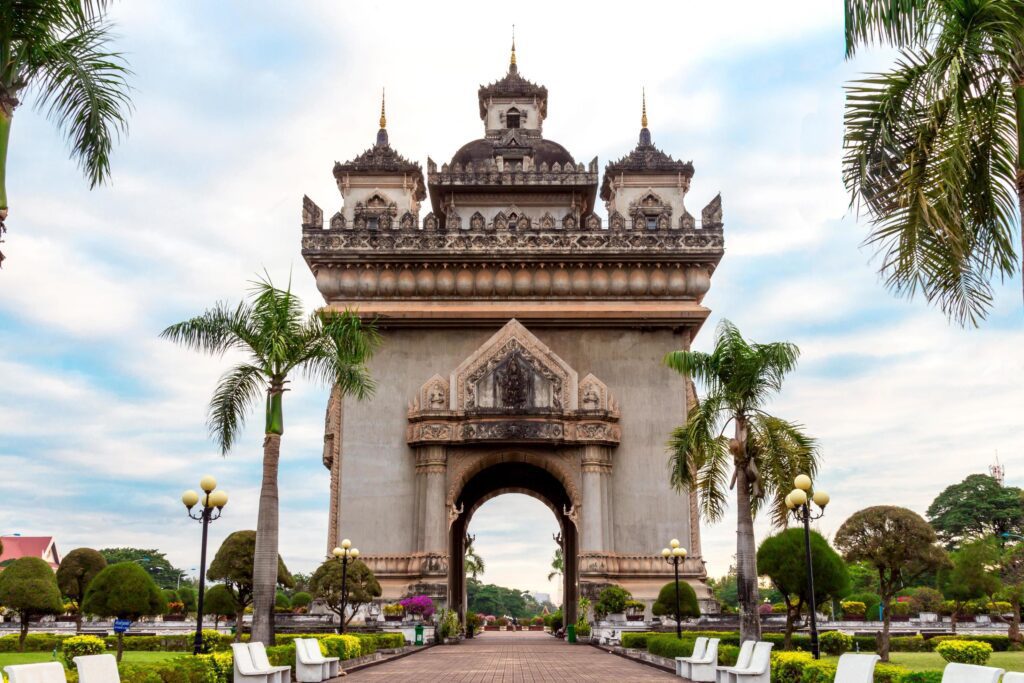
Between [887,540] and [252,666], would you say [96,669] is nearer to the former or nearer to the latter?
[252,666]

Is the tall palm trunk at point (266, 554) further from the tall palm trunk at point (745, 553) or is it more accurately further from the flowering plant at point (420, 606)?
the flowering plant at point (420, 606)

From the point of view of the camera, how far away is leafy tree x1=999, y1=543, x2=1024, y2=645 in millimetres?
31031

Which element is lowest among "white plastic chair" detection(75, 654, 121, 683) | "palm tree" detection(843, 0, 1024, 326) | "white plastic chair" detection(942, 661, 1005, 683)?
"white plastic chair" detection(75, 654, 121, 683)

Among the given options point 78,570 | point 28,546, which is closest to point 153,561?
point 28,546

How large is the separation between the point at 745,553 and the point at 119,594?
16.6 metres

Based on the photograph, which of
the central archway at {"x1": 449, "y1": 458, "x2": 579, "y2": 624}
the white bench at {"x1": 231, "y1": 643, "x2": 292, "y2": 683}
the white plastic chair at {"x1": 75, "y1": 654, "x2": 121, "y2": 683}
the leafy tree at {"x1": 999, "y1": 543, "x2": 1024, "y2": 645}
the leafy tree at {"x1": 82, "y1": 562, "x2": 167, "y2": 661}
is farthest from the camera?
the central archway at {"x1": 449, "y1": 458, "x2": 579, "y2": 624}

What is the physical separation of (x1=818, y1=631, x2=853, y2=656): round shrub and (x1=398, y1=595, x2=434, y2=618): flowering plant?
11447 millimetres

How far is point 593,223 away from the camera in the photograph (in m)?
34.9

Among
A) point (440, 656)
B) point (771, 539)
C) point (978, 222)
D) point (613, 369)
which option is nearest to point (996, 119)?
point (978, 222)

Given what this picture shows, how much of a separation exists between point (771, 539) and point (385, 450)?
13.7 m

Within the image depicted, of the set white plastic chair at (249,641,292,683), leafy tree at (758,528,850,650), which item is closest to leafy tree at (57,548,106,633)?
leafy tree at (758,528,850,650)

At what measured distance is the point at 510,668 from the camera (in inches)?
776

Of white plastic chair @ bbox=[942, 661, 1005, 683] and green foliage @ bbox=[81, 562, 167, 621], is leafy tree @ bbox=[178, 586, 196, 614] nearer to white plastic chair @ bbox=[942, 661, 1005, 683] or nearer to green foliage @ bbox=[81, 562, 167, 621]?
green foliage @ bbox=[81, 562, 167, 621]

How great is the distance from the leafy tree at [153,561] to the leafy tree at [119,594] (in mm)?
54112
